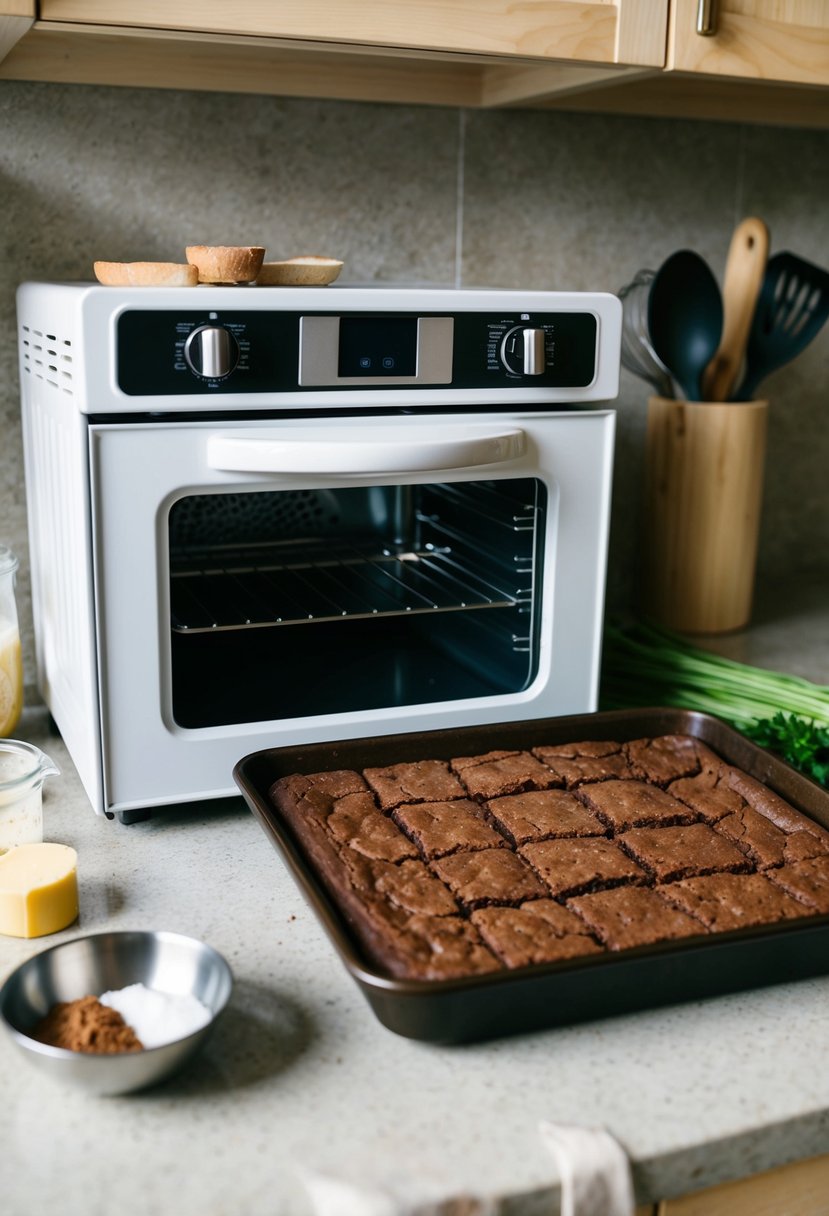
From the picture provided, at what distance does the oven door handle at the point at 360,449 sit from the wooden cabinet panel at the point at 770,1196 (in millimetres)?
592

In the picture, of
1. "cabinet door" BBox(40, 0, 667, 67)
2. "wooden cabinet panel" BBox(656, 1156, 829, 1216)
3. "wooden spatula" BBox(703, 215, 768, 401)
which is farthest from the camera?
"wooden spatula" BBox(703, 215, 768, 401)

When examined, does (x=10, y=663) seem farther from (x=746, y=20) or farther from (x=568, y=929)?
(x=746, y=20)

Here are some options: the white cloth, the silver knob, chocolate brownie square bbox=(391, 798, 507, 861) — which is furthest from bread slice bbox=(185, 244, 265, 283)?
the white cloth

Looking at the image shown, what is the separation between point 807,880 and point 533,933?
231mm

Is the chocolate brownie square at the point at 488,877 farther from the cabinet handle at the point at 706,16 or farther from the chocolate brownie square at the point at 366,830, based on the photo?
the cabinet handle at the point at 706,16

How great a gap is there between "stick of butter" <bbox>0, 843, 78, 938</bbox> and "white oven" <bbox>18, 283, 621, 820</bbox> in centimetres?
11

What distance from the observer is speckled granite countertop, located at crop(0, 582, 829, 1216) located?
668 millimetres

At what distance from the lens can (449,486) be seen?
4.32 feet

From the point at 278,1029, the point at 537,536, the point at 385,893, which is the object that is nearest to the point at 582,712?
the point at 537,536

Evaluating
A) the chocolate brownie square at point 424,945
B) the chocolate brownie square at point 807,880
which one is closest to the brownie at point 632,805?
the chocolate brownie square at point 807,880

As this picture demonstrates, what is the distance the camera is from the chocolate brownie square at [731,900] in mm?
836

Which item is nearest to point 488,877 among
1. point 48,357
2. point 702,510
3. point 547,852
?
point 547,852

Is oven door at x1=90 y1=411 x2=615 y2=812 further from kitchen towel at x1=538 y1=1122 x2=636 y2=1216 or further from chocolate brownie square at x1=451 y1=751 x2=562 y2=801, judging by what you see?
kitchen towel at x1=538 y1=1122 x2=636 y2=1216

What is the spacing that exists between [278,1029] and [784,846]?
0.43m
